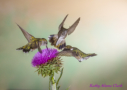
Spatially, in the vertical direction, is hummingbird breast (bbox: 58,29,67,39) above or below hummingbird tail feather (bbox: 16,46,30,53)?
above

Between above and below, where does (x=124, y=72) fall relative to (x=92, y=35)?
below

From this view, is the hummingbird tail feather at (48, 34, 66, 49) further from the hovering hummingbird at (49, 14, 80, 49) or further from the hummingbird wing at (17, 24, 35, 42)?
the hummingbird wing at (17, 24, 35, 42)

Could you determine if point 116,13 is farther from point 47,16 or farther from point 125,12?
point 47,16

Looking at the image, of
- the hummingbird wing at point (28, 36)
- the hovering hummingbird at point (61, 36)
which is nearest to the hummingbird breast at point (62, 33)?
the hovering hummingbird at point (61, 36)

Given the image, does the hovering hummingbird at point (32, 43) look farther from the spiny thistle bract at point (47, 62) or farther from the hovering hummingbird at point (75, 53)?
the hovering hummingbird at point (75, 53)

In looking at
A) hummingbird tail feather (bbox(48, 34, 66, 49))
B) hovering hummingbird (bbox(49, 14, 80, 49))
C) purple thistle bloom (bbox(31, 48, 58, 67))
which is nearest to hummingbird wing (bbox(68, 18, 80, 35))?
hovering hummingbird (bbox(49, 14, 80, 49))

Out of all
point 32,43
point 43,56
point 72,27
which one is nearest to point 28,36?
point 32,43

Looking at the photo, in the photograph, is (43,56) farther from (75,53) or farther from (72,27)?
(72,27)

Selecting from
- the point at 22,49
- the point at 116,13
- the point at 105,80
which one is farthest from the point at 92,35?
the point at 22,49
